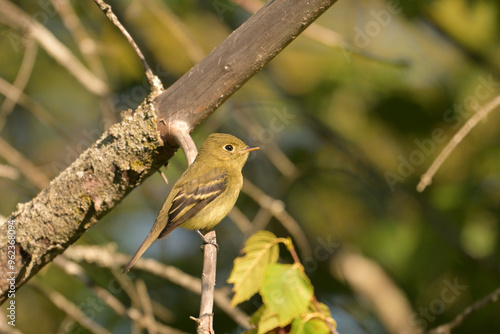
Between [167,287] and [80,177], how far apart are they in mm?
3174

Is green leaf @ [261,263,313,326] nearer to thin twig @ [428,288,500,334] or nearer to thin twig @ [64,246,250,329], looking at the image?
thin twig @ [428,288,500,334]

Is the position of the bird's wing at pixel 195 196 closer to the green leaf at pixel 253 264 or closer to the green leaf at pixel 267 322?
the green leaf at pixel 253 264

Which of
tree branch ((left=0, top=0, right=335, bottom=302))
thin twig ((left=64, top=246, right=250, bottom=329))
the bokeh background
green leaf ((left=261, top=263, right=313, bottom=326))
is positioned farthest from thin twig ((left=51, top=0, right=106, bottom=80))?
green leaf ((left=261, top=263, right=313, bottom=326))

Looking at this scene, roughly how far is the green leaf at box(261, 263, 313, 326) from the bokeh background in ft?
6.37

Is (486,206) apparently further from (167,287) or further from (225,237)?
(167,287)

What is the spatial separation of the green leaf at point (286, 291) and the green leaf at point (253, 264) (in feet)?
0.68

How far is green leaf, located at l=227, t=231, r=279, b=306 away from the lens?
2.94m

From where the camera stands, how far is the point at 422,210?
17.2 ft

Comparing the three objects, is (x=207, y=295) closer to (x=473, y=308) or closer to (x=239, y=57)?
(x=239, y=57)

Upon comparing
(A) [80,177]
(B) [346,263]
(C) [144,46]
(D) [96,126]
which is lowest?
(B) [346,263]

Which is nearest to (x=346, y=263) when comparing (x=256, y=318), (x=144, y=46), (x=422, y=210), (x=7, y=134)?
(x=422, y=210)

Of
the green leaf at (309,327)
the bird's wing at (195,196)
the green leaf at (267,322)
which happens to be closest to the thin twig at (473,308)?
the green leaf at (309,327)

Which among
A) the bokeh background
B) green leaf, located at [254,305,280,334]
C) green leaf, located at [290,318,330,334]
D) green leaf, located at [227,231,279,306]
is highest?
green leaf, located at [227,231,279,306]

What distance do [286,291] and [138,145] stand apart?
97 centimetres
